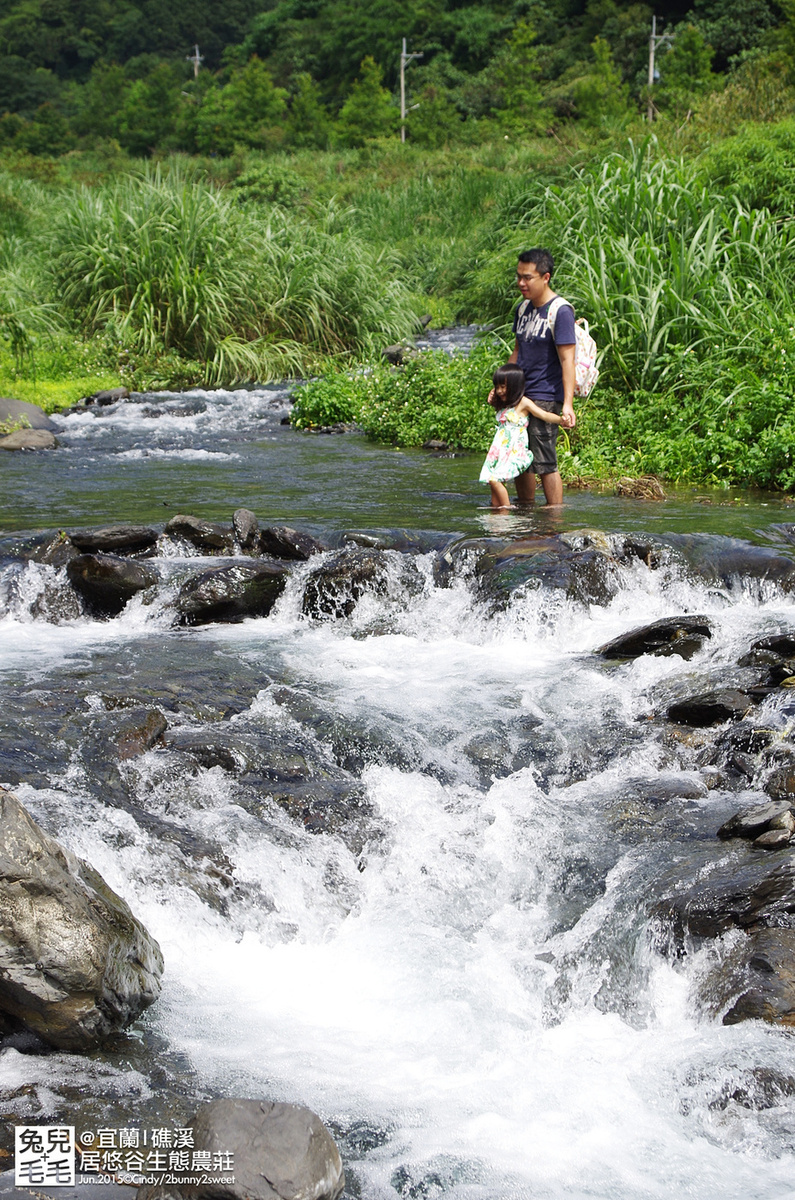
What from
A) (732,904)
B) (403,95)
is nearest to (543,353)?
(732,904)

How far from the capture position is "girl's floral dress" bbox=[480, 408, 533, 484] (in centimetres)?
662

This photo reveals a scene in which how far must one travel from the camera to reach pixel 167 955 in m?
3.50

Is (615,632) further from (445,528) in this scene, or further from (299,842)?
(299,842)

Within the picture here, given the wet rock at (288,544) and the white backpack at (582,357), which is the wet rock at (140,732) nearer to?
the wet rock at (288,544)

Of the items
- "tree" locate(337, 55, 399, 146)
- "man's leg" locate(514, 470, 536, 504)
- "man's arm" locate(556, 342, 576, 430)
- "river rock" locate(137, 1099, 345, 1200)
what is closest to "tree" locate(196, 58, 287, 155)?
"tree" locate(337, 55, 399, 146)

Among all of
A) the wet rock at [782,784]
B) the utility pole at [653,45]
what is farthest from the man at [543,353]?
the utility pole at [653,45]

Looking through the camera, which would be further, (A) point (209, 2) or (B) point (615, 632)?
(A) point (209, 2)

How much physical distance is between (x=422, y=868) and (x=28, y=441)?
7611 mm

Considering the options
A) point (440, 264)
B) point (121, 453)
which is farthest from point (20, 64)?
point (121, 453)

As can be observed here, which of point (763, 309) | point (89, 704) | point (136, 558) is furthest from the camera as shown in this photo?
point (763, 309)

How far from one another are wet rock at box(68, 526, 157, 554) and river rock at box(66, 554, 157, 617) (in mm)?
311

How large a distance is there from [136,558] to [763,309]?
6023 millimetres

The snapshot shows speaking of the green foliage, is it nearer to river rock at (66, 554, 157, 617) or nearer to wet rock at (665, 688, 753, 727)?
river rock at (66, 554, 157, 617)

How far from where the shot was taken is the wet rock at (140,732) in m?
4.50
